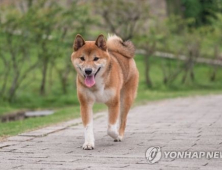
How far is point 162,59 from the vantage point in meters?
23.5

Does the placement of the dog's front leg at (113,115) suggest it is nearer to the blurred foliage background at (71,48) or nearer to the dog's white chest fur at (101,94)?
the dog's white chest fur at (101,94)

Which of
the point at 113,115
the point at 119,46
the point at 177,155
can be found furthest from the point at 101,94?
the point at 177,155

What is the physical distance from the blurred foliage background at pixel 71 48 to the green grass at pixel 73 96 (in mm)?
27

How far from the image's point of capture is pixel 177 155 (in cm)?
731

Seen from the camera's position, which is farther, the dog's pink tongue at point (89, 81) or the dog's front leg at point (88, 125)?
the dog's pink tongue at point (89, 81)

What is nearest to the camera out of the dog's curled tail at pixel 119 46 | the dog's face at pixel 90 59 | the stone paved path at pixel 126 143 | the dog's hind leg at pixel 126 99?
the stone paved path at pixel 126 143

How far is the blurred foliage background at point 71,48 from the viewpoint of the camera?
16.8 meters

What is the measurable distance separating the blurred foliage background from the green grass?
3 centimetres

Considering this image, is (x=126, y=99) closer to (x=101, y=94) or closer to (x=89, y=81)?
(x=101, y=94)

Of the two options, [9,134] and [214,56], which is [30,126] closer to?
[9,134]

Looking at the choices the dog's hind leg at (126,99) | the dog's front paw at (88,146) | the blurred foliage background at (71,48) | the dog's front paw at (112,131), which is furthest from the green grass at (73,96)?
the dog's front paw at (88,146)

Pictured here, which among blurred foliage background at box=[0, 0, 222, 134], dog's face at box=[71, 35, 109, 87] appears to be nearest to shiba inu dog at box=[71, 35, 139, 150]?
dog's face at box=[71, 35, 109, 87]

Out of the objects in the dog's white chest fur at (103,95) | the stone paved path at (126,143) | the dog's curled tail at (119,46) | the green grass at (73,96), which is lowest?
the green grass at (73,96)

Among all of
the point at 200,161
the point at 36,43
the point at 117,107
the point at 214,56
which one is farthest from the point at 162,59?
the point at 200,161
